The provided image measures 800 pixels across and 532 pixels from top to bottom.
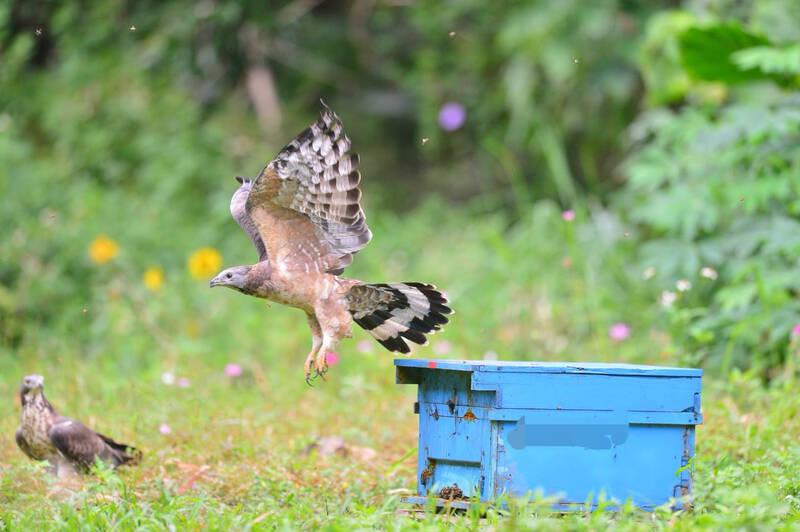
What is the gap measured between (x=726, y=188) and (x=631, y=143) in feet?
8.19

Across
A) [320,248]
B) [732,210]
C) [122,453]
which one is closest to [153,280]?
[122,453]

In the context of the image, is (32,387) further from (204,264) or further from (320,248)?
(204,264)

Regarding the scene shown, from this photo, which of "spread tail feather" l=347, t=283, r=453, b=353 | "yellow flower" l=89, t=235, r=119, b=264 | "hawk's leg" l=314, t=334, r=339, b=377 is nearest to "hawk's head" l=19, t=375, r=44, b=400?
"hawk's leg" l=314, t=334, r=339, b=377

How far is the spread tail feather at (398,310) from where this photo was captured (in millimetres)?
3158

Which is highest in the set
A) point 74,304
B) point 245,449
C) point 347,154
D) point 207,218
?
point 207,218

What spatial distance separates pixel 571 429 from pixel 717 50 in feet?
10.8

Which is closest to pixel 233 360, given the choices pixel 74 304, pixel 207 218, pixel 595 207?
pixel 74 304

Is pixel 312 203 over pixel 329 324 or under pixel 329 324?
over

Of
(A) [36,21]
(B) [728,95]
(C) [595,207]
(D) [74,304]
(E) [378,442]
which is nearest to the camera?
(E) [378,442]

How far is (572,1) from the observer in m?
7.44

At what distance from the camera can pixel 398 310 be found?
3.25 metres

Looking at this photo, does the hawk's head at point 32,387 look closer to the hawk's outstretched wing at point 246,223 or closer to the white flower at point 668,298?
the hawk's outstretched wing at point 246,223

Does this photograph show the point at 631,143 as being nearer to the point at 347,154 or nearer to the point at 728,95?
the point at 728,95

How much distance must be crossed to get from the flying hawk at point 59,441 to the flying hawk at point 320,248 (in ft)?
2.77
